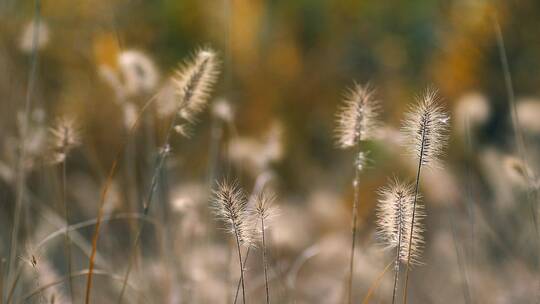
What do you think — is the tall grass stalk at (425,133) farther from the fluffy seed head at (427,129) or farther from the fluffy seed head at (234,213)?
the fluffy seed head at (234,213)

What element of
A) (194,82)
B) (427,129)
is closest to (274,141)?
(194,82)

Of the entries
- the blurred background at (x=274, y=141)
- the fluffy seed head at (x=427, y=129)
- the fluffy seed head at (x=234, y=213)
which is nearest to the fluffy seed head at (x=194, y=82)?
the blurred background at (x=274, y=141)

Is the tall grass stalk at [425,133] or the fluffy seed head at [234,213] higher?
the tall grass stalk at [425,133]

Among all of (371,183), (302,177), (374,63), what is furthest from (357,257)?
(374,63)

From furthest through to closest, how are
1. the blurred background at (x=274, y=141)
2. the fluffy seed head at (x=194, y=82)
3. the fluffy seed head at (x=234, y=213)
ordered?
the blurred background at (x=274, y=141) < the fluffy seed head at (x=194, y=82) < the fluffy seed head at (x=234, y=213)

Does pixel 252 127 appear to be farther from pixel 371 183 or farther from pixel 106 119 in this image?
pixel 371 183
